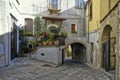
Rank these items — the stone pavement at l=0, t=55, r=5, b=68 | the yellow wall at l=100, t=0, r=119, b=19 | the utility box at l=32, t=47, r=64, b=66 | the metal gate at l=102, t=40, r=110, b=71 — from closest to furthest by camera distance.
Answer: the stone pavement at l=0, t=55, r=5, b=68
the metal gate at l=102, t=40, r=110, b=71
the yellow wall at l=100, t=0, r=119, b=19
the utility box at l=32, t=47, r=64, b=66

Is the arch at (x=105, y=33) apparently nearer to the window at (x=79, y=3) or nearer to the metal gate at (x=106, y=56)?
the metal gate at (x=106, y=56)

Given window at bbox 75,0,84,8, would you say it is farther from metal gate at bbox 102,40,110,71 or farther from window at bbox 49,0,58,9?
metal gate at bbox 102,40,110,71

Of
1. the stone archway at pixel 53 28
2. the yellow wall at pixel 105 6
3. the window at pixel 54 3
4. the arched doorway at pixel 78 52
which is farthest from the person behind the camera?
the window at pixel 54 3

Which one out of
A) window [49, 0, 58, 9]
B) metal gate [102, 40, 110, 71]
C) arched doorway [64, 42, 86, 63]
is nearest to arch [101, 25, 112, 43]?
metal gate [102, 40, 110, 71]

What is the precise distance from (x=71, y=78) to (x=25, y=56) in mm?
7978

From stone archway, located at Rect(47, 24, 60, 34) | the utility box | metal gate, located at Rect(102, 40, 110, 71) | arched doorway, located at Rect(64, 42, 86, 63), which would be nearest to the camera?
metal gate, located at Rect(102, 40, 110, 71)

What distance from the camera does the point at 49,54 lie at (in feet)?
54.4

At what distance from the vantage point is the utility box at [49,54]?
53.7ft

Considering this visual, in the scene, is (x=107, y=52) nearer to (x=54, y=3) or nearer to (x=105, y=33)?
(x=105, y=33)

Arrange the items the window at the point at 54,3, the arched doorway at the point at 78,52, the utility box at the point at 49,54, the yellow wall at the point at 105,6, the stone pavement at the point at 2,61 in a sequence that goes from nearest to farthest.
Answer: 1. the stone pavement at the point at 2,61
2. the yellow wall at the point at 105,6
3. the utility box at the point at 49,54
4. the arched doorway at the point at 78,52
5. the window at the point at 54,3

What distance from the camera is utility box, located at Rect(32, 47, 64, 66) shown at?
16.4 metres

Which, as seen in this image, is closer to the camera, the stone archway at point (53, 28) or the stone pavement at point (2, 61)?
the stone pavement at point (2, 61)

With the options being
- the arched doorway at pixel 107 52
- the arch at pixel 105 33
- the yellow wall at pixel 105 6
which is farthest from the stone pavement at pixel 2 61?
the yellow wall at pixel 105 6

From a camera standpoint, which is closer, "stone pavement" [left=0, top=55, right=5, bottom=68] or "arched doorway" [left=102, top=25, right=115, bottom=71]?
"stone pavement" [left=0, top=55, right=5, bottom=68]
